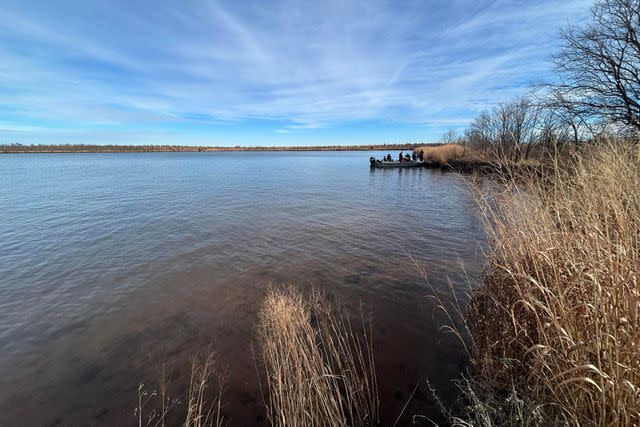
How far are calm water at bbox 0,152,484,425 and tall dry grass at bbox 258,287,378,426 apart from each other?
35 cm

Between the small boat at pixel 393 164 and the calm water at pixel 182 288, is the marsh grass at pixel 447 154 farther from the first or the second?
the calm water at pixel 182 288

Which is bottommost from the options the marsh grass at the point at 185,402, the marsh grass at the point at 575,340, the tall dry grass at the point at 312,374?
the marsh grass at the point at 185,402

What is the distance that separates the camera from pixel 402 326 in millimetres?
5605

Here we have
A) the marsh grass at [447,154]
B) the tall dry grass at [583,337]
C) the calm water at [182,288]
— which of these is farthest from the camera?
the marsh grass at [447,154]

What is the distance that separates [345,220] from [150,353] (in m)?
10.2

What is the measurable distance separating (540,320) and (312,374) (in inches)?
111

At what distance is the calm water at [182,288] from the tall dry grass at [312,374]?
354 millimetres

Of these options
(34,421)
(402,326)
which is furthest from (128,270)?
(402,326)

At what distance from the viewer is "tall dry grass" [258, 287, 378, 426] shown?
10.2ft

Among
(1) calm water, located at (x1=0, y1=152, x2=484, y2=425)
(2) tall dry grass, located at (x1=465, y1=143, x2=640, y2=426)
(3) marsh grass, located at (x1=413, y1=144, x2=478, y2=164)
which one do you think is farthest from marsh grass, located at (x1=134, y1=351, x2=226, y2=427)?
(3) marsh grass, located at (x1=413, y1=144, x2=478, y2=164)

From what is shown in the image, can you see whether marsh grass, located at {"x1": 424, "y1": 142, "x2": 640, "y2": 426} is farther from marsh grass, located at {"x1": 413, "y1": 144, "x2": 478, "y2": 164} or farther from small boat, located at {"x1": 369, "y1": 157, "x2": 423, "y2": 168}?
marsh grass, located at {"x1": 413, "y1": 144, "x2": 478, "y2": 164}

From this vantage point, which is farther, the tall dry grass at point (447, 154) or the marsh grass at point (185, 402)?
the tall dry grass at point (447, 154)

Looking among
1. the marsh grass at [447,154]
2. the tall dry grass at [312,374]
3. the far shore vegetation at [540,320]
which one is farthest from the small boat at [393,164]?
the tall dry grass at [312,374]

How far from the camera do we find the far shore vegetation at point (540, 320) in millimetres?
2023
